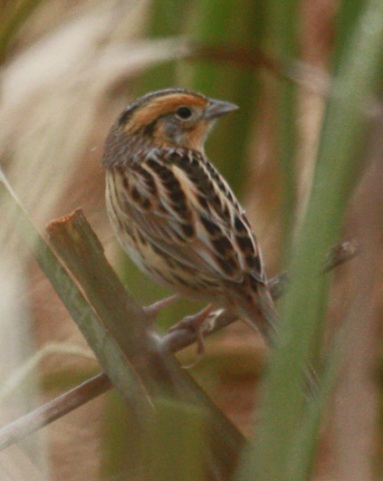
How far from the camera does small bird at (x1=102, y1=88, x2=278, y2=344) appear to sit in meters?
1.52

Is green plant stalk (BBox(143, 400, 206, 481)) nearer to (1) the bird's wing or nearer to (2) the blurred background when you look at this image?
(2) the blurred background

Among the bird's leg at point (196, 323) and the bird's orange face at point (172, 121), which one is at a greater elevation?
the bird's orange face at point (172, 121)

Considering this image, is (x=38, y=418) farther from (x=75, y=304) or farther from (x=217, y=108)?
(x=217, y=108)

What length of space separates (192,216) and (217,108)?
222 millimetres

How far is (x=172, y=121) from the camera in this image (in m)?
1.88

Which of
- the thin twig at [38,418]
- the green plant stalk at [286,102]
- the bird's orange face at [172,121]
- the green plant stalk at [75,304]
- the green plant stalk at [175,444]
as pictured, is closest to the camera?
the green plant stalk at [175,444]

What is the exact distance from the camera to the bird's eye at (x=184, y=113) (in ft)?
6.04

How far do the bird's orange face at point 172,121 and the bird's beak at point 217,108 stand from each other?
0.01 m

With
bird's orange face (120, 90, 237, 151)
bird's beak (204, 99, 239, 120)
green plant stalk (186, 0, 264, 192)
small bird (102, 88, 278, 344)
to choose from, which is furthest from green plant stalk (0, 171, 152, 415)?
bird's orange face (120, 90, 237, 151)

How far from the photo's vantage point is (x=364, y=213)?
960 mm

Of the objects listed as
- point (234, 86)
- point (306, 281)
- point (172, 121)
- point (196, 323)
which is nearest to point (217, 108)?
point (234, 86)

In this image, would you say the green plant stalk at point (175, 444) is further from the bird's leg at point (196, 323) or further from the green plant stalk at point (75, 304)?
the bird's leg at point (196, 323)

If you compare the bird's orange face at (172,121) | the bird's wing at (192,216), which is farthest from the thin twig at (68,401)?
the bird's orange face at (172,121)

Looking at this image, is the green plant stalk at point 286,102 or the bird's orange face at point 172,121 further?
the bird's orange face at point 172,121
